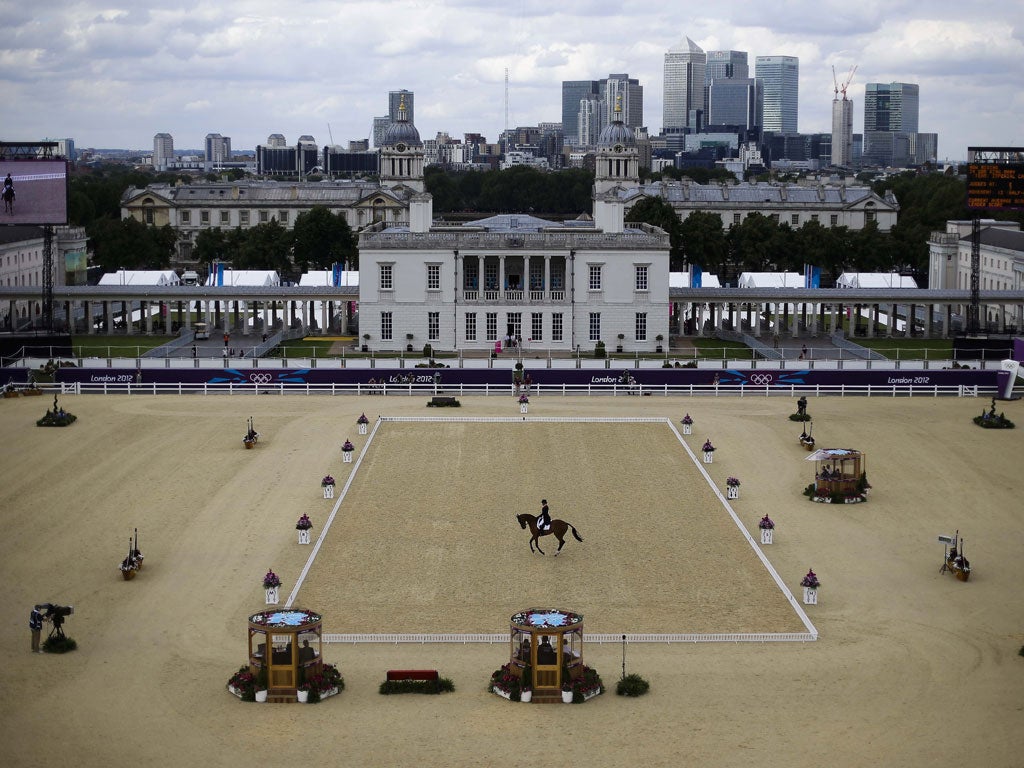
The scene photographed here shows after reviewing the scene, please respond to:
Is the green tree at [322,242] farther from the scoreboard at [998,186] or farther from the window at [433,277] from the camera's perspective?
the scoreboard at [998,186]

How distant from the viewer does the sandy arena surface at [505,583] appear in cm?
3133

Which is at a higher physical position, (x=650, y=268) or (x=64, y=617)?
(x=650, y=268)

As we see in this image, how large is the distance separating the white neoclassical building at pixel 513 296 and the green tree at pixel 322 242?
33634mm

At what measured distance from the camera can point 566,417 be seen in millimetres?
66000

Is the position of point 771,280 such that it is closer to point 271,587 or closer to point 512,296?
point 512,296

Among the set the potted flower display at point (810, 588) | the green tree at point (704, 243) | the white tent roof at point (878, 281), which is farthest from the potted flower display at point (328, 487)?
the green tree at point (704, 243)

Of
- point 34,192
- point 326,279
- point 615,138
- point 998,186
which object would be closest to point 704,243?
point 326,279

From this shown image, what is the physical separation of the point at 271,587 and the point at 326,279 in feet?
231

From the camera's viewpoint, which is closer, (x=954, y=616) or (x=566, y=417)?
(x=954, y=616)

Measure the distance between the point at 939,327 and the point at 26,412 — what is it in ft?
189

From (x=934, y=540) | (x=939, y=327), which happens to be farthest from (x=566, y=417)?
(x=939, y=327)

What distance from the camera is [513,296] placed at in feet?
289

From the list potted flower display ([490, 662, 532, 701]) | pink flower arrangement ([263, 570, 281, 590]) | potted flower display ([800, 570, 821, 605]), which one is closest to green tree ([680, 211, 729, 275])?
potted flower display ([800, 570, 821, 605])

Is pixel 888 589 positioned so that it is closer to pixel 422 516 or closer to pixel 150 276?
pixel 422 516
